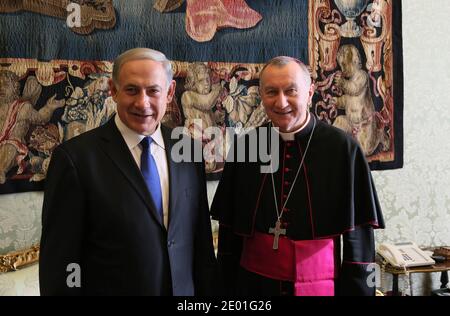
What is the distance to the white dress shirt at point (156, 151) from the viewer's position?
5.18 feet

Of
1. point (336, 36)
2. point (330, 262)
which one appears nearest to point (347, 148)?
point (330, 262)

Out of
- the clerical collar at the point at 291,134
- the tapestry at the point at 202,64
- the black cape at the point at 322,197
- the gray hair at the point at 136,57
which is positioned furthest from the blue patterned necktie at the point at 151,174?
the tapestry at the point at 202,64

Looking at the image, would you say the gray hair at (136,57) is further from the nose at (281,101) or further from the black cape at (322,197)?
the black cape at (322,197)

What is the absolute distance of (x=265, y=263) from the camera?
1.80m

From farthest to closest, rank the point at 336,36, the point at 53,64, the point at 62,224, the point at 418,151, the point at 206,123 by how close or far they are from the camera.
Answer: the point at 418,151 < the point at 336,36 < the point at 206,123 < the point at 53,64 < the point at 62,224

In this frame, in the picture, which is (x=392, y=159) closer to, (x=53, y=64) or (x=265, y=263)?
(x=265, y=263)

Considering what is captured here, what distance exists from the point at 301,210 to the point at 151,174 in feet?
1.97

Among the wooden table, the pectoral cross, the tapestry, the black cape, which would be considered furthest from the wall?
the pectoral cross

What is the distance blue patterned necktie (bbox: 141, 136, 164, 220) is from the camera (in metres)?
1.55

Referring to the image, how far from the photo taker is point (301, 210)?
181cm

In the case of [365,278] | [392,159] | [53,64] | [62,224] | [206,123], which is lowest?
[365,278]

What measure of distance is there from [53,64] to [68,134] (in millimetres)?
355

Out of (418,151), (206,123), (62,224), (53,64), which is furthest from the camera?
(418,151)
